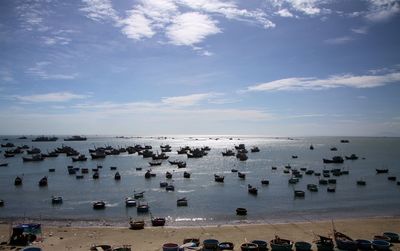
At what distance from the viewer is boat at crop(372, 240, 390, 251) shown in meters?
32.9

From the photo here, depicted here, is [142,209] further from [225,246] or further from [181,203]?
[225,246]

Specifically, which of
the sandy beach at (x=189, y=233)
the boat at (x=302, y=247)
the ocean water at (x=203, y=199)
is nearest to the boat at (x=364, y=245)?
the sandy beach at (x=189, y=233)

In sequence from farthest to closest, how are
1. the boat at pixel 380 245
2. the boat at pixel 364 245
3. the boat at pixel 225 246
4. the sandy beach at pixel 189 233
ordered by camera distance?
1. the sandy beach at pixel 189 233
2. the boat at pixel 225 246
3. the boat at pixel 364 245
4. the boat at pixel 380 245

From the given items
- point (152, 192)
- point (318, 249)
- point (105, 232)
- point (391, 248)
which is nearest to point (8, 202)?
point (152, 192)

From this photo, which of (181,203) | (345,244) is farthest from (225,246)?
(181,203)

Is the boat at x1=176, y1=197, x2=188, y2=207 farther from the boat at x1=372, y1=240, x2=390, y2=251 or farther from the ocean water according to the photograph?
the boat at x1=372, y1=240, x2=390, y2=251

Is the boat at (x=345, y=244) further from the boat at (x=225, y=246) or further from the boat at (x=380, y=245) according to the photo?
the boat at (x=225, y=246)

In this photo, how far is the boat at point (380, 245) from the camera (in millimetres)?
32866

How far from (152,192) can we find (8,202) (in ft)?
82.1

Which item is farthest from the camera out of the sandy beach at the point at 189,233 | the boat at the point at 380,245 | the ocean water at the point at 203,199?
the ocean water at the point at 203,199

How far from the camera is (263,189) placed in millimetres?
77750

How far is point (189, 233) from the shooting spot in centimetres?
4238

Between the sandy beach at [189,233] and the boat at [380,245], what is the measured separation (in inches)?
56.0

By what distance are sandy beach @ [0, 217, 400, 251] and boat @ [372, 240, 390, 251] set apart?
1.42 m
